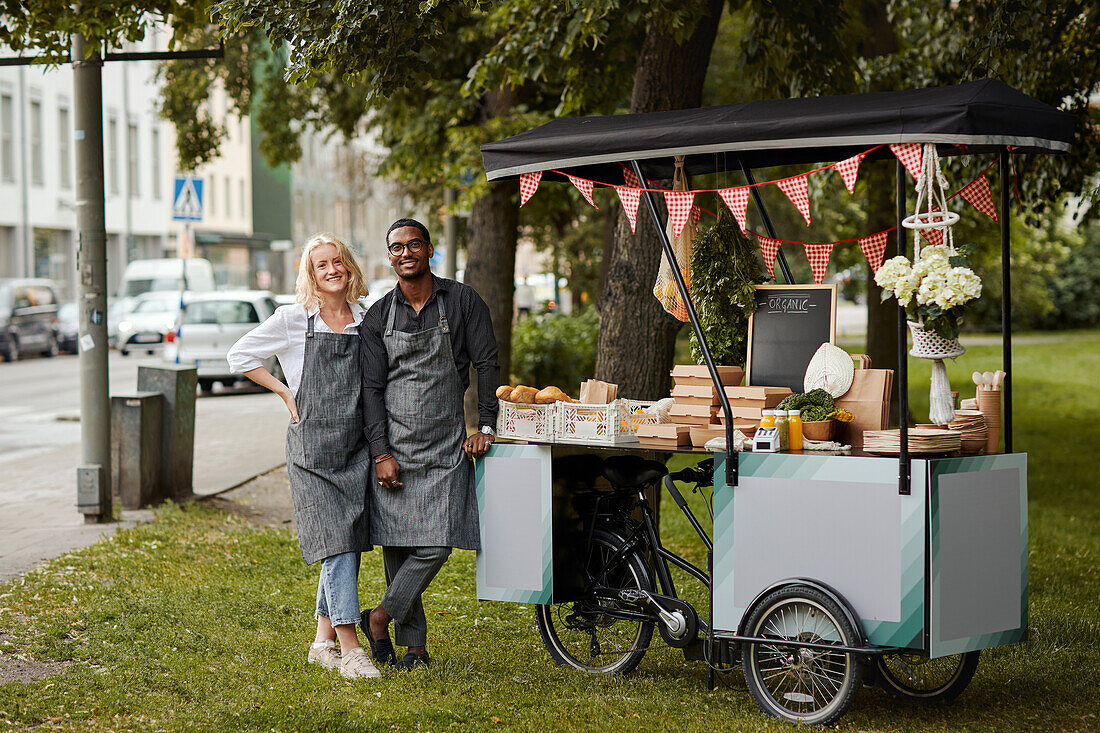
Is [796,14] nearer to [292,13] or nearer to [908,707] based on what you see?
[292,13]

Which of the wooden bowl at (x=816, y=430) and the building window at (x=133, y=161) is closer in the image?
the wooden bowl at (x=816, y=430)

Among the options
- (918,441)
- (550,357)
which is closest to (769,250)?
(918,441)

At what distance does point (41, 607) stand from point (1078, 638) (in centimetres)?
560

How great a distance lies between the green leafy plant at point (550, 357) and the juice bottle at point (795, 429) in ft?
41.5

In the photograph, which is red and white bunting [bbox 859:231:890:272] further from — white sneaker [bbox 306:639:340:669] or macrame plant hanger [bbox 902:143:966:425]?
white sneaker [bbox 306:639:340:669]

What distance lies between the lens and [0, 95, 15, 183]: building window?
39750 mm

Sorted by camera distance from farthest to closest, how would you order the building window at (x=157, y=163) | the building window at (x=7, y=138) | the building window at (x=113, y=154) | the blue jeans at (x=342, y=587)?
the building window at (x=157, y=163) < the building window at (x=113, y=154) < the building window at (x=7, y=138) < the blue jeans at (x=342, y=587)

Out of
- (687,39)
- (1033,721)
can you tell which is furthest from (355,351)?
(687,39)

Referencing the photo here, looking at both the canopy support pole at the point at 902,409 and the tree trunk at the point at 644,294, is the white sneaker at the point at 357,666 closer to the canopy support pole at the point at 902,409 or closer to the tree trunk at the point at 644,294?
the canopy support pole at the point at 902,409

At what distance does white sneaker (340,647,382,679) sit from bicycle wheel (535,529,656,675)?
0.87 metres

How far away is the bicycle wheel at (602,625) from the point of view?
228 inches

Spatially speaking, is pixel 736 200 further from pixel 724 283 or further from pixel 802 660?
pixel 802 660

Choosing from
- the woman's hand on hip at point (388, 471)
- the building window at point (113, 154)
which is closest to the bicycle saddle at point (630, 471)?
the woman's hand on hip at point (388, 471)

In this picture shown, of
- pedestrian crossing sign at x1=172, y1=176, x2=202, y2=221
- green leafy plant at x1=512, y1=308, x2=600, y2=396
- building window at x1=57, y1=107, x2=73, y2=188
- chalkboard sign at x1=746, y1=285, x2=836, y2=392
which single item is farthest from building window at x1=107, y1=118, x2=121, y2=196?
chalkboard sign at x1=746, y1=285, x2=836, y2=392
